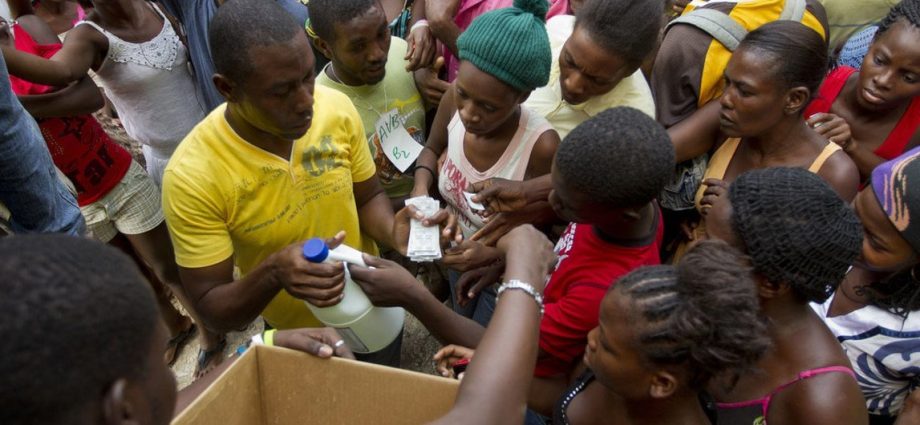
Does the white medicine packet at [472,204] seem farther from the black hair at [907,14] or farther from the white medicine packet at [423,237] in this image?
the black hair at [907,14]

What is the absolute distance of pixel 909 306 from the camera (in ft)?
5.65

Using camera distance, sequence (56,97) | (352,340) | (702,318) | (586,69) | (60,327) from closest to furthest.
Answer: (60,327) → (702,318) → (352,340) → (586,69) → (56,97)

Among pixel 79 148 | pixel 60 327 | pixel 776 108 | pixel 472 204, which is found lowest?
pixel 79 148

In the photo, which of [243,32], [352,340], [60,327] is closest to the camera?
[60,327]

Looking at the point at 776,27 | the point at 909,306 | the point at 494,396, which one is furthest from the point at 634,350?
the point at 776,27

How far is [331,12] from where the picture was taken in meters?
2.56

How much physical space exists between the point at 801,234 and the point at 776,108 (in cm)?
90

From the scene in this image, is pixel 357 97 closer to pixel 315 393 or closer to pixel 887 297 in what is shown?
pixel 315 393

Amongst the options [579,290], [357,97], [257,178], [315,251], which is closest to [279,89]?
[257,178]

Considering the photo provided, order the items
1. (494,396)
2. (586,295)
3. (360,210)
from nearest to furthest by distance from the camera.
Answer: (494,396) → (586,295) → (360,210)

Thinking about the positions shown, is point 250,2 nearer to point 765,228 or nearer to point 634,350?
point 634,350

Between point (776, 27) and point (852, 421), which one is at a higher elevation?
point (776, 27)

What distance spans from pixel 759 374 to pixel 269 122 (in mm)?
1576

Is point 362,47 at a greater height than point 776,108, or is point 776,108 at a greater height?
point 776,108
